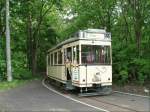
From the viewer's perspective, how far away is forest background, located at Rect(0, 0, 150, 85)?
22911mm

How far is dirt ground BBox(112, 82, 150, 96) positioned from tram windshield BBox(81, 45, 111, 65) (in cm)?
233

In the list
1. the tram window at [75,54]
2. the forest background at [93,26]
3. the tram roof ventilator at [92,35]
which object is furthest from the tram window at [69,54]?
the forest background at [93,26]

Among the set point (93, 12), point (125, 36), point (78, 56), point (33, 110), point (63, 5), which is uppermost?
point (63, 5)

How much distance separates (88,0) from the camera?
28453mm

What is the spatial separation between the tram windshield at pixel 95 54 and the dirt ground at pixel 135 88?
2332 millimetres

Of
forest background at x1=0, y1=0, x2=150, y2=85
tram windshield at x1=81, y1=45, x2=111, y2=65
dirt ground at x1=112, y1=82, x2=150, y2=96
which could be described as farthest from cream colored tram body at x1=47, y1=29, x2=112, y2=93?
forest background at x1=0, y1=0, x2=150, y2=85

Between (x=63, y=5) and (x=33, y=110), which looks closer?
(x=33, y=110)

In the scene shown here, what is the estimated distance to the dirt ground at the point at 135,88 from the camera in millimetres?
19150

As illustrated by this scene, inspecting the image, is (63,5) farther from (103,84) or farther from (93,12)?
(103,84)

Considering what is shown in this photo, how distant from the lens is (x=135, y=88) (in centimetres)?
2045

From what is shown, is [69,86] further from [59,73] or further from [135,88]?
[135,88]

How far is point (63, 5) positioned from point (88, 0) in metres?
11.2

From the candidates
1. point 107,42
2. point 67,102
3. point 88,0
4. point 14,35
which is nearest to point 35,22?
point 14,35

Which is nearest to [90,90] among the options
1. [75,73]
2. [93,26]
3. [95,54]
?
[75,73]
